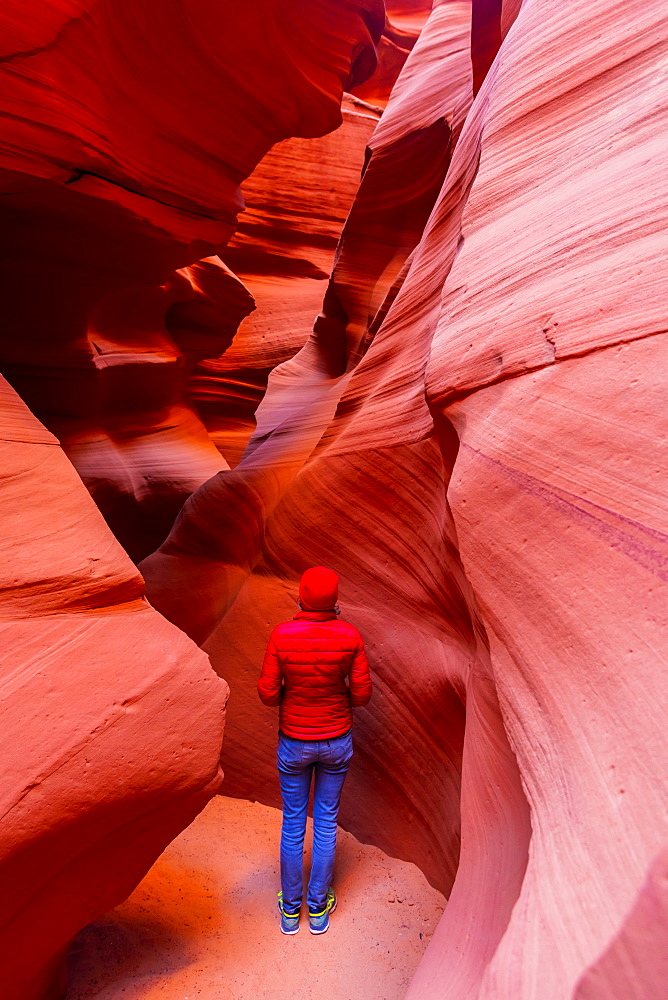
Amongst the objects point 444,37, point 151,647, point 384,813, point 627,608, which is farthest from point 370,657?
point 444,37

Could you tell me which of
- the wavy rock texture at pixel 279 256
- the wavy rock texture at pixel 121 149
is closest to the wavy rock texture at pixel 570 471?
the wavy rock texture at pixel 121 149

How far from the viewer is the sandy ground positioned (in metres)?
2.60

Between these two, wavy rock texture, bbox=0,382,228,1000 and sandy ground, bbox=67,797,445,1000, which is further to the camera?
sandy ground, bbox=67,797,445,1000

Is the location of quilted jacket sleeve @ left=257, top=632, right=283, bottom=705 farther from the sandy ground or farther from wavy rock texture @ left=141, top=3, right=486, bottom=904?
the sandy ground

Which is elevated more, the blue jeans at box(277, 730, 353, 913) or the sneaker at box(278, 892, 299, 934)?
the blue jeans at box(277, 730, 353, 913)

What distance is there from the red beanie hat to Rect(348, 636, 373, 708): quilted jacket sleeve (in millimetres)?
228

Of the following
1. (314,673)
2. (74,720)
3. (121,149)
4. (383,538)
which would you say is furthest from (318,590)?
(121,149)

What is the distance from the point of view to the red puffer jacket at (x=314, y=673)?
2844 mm

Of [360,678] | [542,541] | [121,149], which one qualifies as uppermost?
[121,149]

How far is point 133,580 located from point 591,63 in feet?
7.63

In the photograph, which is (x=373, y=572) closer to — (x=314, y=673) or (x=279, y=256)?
(x=314, y=673)

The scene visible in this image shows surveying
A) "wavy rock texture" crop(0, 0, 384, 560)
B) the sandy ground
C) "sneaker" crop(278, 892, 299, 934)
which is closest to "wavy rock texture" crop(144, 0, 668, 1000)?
the sandy ground

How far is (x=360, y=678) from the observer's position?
9.48ft

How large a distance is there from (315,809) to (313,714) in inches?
19.0
